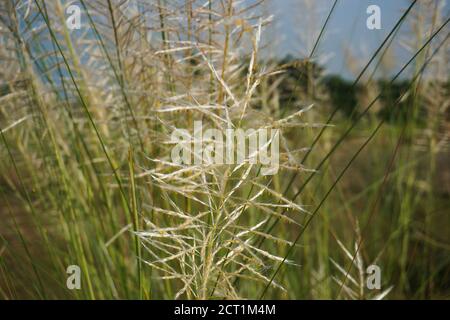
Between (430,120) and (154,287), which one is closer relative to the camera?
(154,287)

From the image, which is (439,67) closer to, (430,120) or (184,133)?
(430,120)

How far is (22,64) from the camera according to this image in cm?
132

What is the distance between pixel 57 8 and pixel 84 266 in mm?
Result: 661

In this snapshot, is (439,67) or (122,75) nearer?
(122,75)
